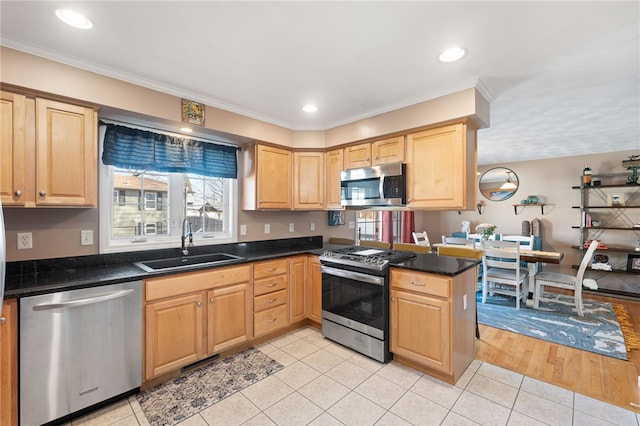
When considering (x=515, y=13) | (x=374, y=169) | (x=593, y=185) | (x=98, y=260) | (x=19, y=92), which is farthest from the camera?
(x=593, y=185)

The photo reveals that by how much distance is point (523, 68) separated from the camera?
2137 millimetres

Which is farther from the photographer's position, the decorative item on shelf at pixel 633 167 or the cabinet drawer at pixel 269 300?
the decorative item on shelf at pixel 633 167

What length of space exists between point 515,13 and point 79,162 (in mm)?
2938

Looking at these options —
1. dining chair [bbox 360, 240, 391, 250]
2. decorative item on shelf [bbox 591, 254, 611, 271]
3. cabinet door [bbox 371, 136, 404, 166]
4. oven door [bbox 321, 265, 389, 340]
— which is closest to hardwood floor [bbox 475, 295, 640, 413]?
oven door [bbox 321, 265, 389, 340]

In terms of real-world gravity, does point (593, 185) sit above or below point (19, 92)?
below

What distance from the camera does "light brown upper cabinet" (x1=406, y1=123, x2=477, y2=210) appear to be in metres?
2.47

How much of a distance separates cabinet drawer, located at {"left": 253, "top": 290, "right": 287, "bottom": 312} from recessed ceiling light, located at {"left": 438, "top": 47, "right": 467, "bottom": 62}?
100 inches

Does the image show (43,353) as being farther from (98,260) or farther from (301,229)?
(301,229)

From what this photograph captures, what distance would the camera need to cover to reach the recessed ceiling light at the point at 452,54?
1895mm

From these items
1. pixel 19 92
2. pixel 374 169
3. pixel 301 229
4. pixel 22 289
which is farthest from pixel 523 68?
pixel 22 289

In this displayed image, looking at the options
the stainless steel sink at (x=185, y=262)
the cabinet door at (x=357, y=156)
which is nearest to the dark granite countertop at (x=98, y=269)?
the stainless steel sink at (x=185, y=262)

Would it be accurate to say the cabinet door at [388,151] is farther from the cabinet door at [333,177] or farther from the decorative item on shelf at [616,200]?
the decorative item on shelf at [616,200]

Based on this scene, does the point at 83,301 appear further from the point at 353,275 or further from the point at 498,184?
the point at 498,184

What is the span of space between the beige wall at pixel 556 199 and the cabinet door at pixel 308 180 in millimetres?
4462
